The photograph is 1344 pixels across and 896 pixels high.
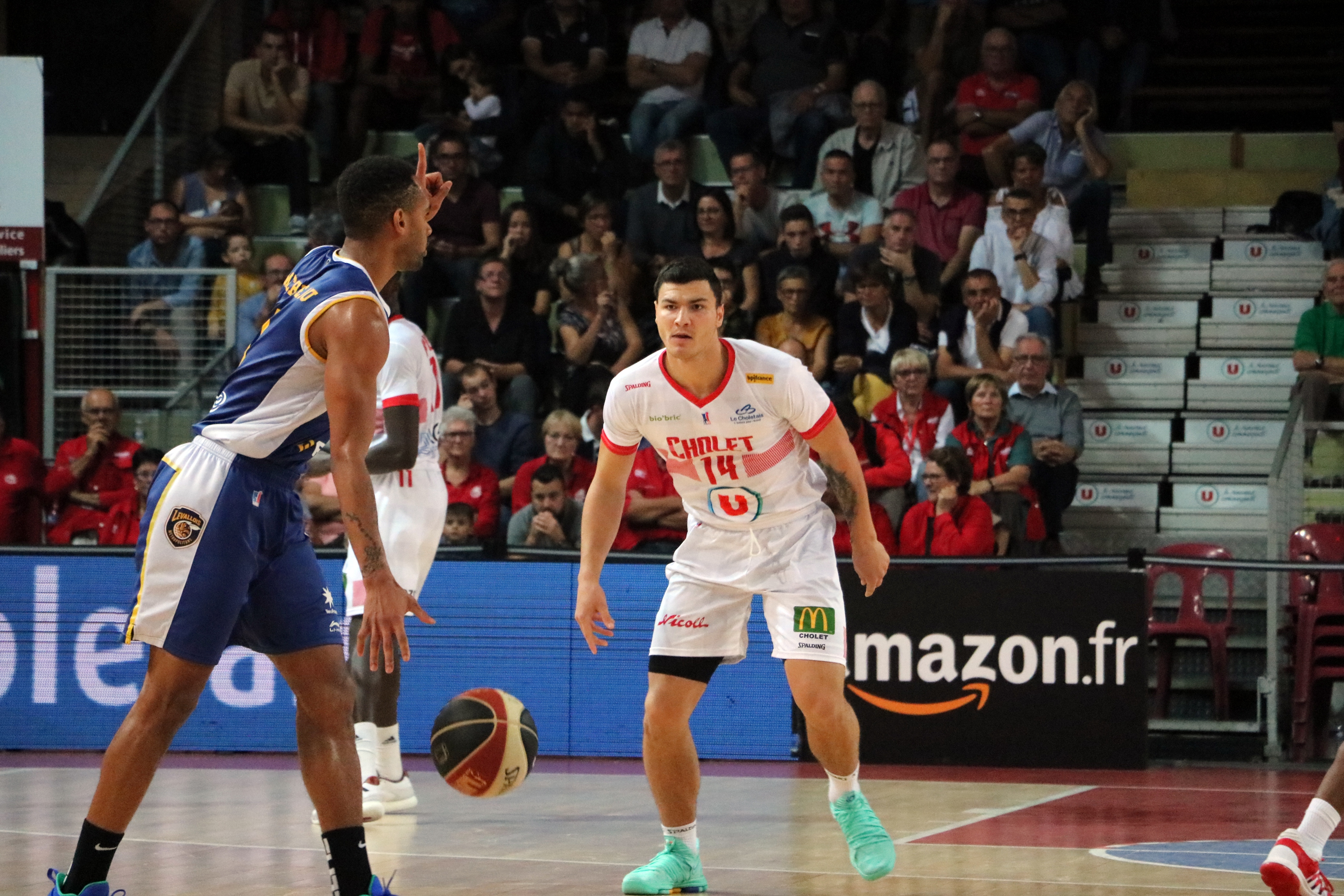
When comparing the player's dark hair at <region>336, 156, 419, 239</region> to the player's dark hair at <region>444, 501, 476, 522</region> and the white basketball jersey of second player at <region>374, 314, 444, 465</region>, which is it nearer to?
the white basketball jersey of second player at <region>374, 314, 444, 465</region>

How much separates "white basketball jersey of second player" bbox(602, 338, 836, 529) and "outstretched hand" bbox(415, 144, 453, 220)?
969mm

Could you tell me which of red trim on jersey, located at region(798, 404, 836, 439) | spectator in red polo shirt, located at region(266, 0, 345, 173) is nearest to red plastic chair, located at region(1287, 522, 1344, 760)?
red trim on jersey, located at region(798, 404, 836, 439)

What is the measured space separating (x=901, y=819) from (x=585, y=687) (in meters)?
2.83

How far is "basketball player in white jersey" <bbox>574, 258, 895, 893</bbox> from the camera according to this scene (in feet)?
20.2

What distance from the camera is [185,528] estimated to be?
5082 millimetres

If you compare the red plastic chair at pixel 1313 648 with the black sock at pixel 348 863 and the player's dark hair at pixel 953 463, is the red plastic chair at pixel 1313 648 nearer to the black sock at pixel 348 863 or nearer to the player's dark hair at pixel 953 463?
the player's dark hair at pixel 953 463

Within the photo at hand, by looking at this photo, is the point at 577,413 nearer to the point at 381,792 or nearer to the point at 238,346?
the point at 238,346

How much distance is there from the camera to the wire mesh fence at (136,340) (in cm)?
1267

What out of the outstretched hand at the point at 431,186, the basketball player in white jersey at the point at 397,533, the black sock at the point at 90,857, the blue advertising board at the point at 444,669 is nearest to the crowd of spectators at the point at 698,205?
the blue advertising board at the point at 444,669

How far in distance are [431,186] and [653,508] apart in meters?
5.79

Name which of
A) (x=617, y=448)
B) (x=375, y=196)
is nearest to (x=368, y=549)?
(x=375, y=196)

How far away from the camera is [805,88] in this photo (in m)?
14.7

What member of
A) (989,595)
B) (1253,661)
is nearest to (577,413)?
(989,595)

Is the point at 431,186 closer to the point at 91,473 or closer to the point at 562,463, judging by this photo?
the point at 562,463
